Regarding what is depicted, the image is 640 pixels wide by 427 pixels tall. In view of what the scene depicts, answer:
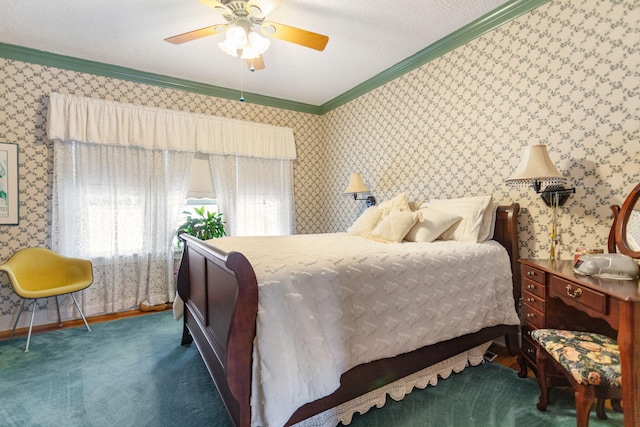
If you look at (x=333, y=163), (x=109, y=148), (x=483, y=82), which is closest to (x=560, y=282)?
(x=483, y=82)

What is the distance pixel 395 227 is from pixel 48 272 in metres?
3.48

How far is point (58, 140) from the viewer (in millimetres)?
3152

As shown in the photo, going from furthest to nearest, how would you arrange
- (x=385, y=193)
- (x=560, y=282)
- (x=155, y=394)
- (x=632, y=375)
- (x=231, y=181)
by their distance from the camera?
(x=231, y=181) → (x=385, y=193) → (x=155, y=394) → (x=560, y=282) → (x=632, y=375)

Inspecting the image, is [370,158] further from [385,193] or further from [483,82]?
[483,82]

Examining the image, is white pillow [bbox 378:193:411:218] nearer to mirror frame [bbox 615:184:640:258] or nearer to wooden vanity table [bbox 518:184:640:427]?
wooden vanity table [bbox 518:184:640:427]

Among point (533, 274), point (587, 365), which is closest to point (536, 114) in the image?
point (533, 274)

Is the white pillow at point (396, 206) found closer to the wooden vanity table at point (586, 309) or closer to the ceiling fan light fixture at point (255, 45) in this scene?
the wooden vanity table at point (586, 309)

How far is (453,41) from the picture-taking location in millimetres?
2902

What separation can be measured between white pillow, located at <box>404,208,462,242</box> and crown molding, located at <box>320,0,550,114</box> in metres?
1.69

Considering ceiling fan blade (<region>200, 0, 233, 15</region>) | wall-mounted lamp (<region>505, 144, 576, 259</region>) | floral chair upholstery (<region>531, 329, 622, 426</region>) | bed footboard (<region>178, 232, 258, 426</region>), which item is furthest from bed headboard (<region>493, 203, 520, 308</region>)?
ceiling fan blade (<region>200, 0, 233, 15</region>)

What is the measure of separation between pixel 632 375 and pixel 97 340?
3.65 metres

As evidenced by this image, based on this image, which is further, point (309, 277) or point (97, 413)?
point (97, 413)

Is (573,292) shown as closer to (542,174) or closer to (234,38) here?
(542,174)

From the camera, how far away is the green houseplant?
374 centimetres
